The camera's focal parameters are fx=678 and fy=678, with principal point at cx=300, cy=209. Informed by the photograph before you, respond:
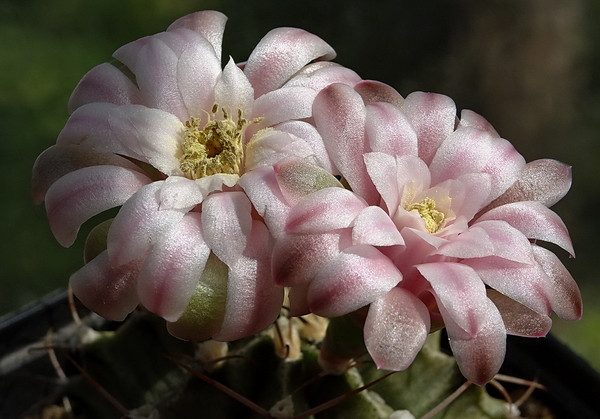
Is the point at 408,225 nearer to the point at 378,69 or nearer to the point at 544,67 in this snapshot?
the point at 378,69

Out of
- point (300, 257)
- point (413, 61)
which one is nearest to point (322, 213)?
point (300, 257)

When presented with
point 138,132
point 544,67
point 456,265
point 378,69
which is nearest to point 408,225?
point 456,265

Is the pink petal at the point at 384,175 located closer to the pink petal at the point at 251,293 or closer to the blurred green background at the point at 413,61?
the pink petal at the point at 251,293

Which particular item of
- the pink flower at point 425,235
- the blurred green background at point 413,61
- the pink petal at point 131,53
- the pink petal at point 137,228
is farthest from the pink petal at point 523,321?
the blurred green background at point 413,61

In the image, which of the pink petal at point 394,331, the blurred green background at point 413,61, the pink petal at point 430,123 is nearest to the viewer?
the pink petal at point 394,331

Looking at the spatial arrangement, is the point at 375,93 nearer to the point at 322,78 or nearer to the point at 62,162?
the point at 322,78

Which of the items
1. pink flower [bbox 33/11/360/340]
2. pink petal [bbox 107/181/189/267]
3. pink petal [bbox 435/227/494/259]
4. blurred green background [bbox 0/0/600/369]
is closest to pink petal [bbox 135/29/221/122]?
pink flower [bbox 33/11/360/340]
